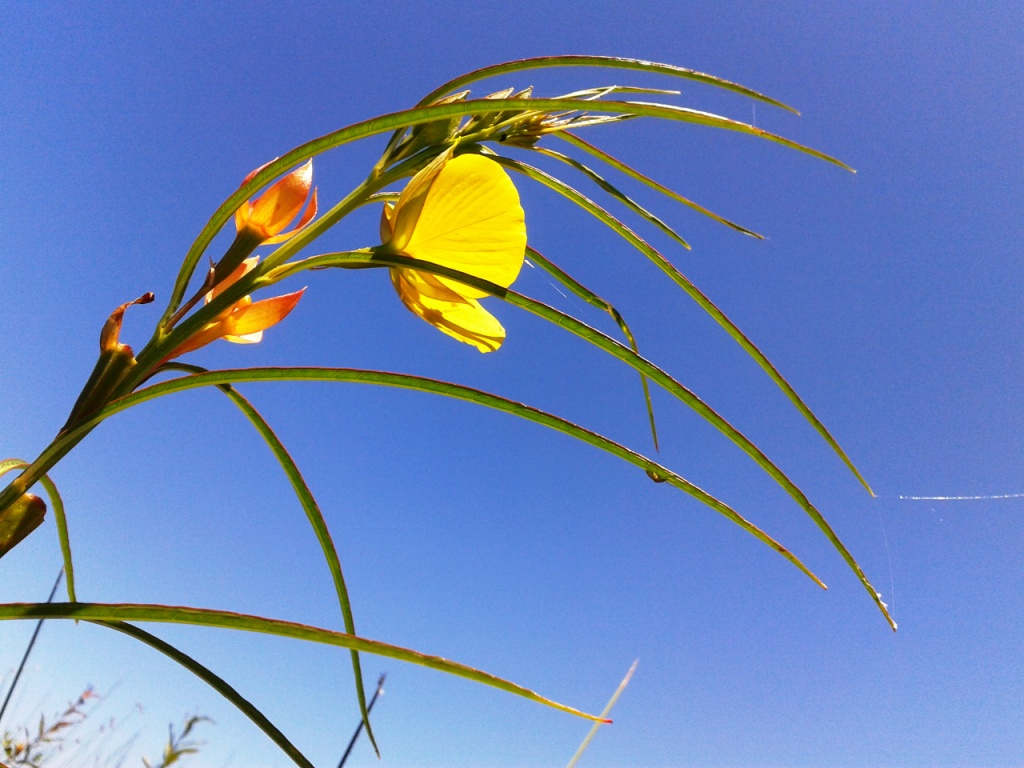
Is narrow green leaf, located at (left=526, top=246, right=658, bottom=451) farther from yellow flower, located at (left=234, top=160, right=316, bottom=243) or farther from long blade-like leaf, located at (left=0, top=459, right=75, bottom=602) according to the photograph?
long blade-like leaf, located at (left=0, top=459, right=75, bottom=602)

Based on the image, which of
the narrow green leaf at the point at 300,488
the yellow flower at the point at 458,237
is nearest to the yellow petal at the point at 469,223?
the yellow flower at the point at 458,237

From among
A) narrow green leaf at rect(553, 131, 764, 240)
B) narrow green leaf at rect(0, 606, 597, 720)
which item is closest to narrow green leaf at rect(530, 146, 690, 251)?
narrow green leaf at rect(553, 131, 764, 240)

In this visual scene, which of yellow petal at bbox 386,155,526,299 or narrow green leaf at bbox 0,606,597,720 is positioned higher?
yellow petal at bbox 386,155,526,299

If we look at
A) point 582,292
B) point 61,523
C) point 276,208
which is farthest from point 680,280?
point 61,523

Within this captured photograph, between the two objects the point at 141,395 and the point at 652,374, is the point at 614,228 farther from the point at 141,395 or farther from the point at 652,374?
the point at 141,395

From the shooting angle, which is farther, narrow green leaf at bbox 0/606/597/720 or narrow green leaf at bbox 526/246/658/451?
narrow green leaf at bbox 526/246/658/451
